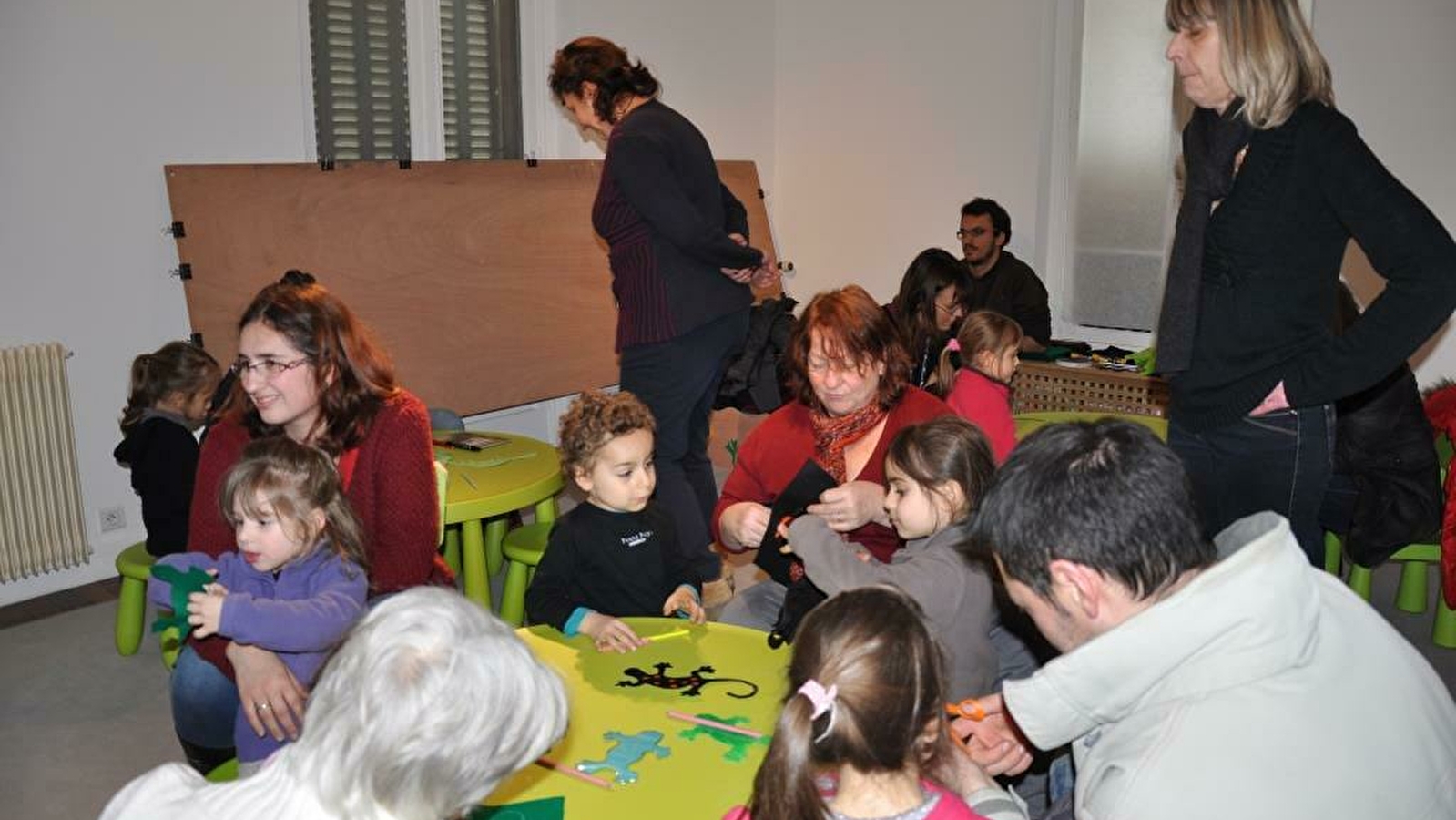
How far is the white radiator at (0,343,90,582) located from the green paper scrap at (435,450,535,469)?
62.9 inches

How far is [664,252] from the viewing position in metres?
4.23

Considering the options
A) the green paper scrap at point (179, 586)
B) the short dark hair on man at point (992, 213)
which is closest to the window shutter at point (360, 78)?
the short dark hair on man at point (992, 213)

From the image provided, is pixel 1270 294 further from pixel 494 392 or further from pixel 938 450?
pixel 494 392

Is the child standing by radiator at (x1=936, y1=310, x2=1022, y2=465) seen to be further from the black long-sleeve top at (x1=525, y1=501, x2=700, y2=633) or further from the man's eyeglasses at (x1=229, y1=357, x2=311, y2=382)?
the man's eyeglasses at (x1=229, y1=357, x2=311, y2=382)

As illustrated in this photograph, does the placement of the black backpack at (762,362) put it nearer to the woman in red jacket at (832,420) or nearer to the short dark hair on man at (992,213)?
the woman in red jacket at (832,420)

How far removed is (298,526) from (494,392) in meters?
3.64

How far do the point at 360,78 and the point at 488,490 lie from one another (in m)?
2.80

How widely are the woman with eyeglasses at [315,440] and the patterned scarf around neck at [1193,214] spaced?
1.58 meters

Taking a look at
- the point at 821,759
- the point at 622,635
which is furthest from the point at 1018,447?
the point at 622,635

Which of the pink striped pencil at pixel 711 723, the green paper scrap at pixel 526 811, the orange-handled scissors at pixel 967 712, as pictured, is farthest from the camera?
the pink striped pencil at pixel 711 723

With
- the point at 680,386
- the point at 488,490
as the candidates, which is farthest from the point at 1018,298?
the point at 488,490

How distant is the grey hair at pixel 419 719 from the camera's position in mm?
1401

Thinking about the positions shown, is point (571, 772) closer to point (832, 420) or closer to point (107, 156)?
point (832, 420)

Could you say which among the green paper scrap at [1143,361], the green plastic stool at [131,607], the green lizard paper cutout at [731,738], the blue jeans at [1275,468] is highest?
the blue jeans at [1275,468]
